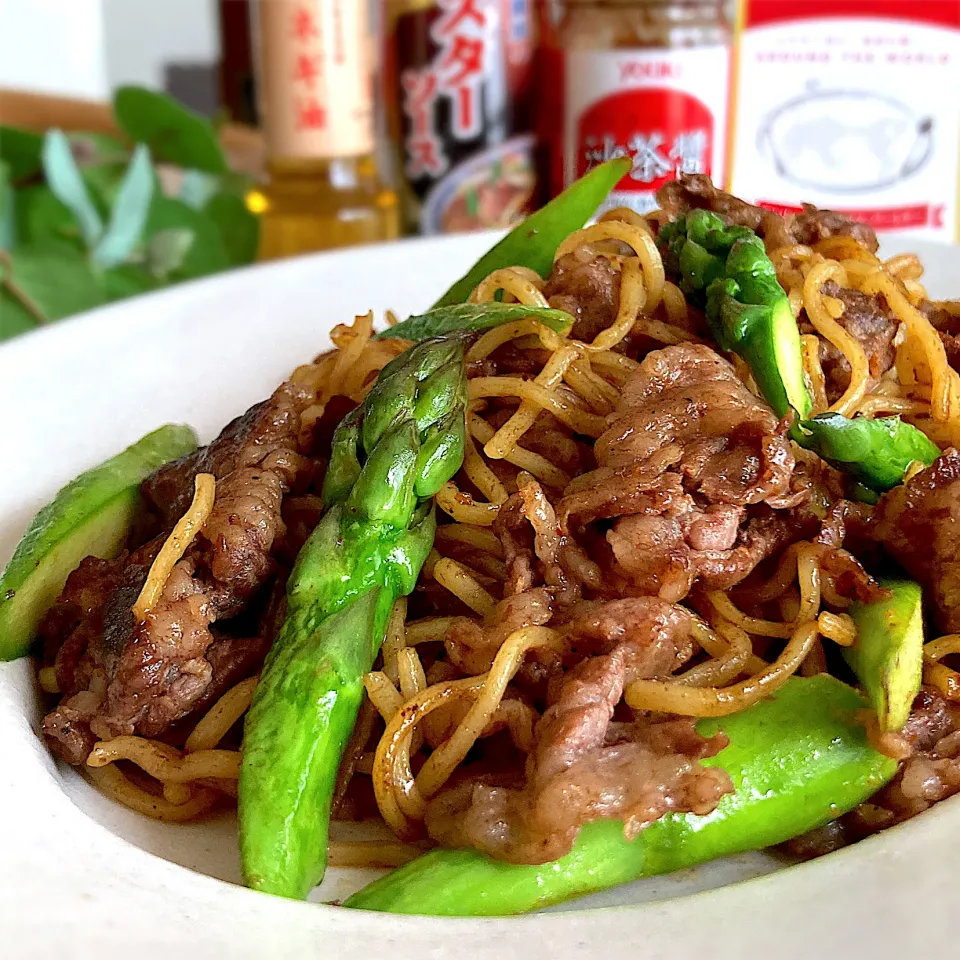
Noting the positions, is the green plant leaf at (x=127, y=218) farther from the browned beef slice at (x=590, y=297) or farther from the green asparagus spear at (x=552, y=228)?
the browned beef slice at (x=590, y=297)

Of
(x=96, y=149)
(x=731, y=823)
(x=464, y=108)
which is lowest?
(x=731, y=823)

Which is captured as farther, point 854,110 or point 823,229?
point 854,110

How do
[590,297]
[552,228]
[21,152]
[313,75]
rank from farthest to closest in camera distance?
1. [21,152]
2. [313,75]
3. [552,228]
4. [590,297]

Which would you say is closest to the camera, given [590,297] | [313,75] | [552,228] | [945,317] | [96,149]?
[590,297]

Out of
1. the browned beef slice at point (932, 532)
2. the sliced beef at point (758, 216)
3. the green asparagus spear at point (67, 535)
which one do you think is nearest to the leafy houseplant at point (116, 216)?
the green asparagus spear at point (67, 535)

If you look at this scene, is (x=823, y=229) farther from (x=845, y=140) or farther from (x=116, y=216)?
(x=116, y=216)

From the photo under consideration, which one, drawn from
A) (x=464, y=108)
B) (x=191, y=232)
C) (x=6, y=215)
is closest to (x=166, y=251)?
(x=191, y=232)

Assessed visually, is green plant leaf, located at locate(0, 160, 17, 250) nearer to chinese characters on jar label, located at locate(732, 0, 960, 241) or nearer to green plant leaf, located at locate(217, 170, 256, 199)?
green plant leaf, located at locate(217, 170, 256, 199)
